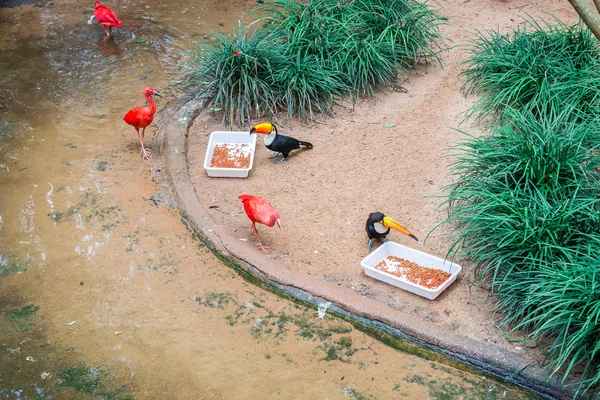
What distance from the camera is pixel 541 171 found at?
184 inches

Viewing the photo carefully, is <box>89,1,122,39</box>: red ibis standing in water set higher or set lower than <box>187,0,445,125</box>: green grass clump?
lower

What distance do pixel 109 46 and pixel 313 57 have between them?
2.66 meters

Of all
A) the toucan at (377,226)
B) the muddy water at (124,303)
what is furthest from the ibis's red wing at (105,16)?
the toucan at (377,226)

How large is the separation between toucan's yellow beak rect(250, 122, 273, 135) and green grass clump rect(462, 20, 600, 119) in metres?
1.93

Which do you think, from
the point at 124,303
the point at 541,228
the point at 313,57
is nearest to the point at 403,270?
the point at 541,228

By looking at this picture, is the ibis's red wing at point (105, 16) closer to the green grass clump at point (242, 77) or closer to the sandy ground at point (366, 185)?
the green grass clump at point (242, 77)

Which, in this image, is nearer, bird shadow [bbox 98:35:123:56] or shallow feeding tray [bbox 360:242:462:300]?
shallow feeding tray [bbox 360:242:462:300]

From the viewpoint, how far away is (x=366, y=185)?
5.66 metres

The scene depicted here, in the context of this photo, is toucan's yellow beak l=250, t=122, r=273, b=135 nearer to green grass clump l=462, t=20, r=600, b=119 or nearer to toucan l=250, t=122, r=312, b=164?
toucan l=250, t=122, r=312, b=164

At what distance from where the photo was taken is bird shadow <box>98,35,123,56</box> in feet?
25.3

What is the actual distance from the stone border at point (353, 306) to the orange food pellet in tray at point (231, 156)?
0.30 meters

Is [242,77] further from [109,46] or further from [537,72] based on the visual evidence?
[537,72]

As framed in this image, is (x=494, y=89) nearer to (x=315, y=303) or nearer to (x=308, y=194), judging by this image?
(x=308, y=194)

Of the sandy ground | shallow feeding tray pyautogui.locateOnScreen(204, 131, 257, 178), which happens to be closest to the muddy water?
the sandy ground
